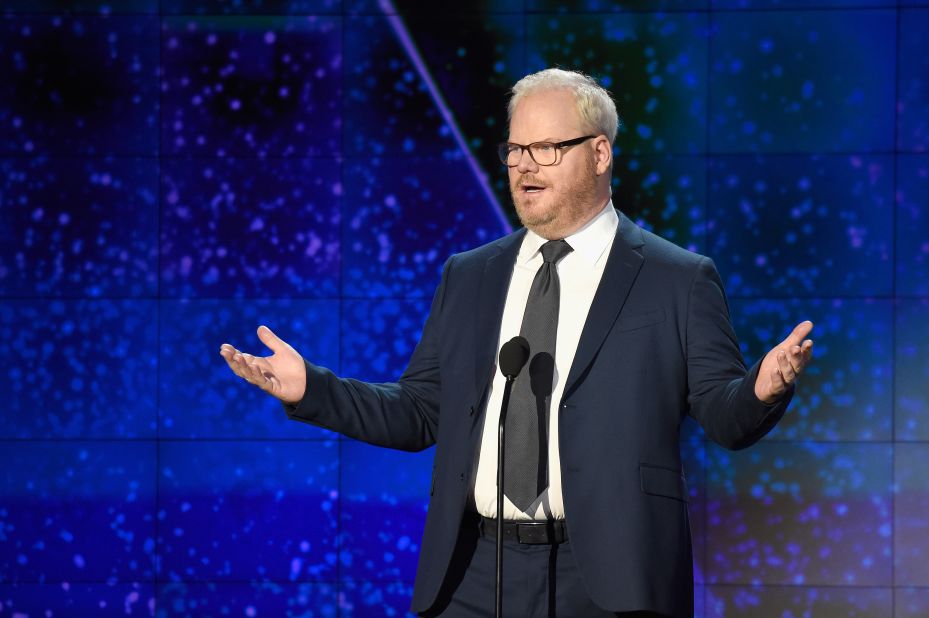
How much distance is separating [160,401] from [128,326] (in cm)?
33

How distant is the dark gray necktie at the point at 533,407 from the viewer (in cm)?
199

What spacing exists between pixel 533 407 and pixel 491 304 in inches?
10.7

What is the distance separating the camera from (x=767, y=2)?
13.7ft

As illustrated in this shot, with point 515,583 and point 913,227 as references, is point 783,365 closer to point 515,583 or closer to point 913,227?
point 515,583

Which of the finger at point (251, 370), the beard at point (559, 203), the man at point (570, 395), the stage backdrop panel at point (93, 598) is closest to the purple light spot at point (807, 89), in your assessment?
the man at point (570, 395)

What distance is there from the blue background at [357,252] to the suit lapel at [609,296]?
6.74 feet

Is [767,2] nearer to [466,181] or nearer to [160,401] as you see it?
[466,181]

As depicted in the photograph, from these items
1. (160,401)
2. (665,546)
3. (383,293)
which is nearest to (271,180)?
(383,293)

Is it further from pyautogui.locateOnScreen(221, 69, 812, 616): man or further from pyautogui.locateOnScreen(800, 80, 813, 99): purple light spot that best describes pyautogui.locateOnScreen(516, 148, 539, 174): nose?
pyautogui.locateOnScreen(800, 80, 813, 99): purple light spot

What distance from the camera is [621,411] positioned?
2.00 m

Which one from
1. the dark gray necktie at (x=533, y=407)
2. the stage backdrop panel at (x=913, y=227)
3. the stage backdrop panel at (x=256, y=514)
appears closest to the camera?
the dark gray necktie at (x=533, y=407)

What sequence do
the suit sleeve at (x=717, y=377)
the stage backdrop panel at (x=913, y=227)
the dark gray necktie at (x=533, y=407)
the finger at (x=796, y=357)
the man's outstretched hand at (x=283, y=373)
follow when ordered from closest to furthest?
the finger at (x=796, y=357), the suit sleeve at (x=717, y=377), the dark gray necktie at (x=533, y=407), the man's outstretched hand at (x=283, y=373), the stage backdrop panel at (x=913, y=227)

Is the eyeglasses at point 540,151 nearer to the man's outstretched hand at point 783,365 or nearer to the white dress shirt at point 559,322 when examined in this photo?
the white dress shirt at point 559,322

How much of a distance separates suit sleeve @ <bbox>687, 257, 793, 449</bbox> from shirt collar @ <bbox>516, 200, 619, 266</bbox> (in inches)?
8.4
